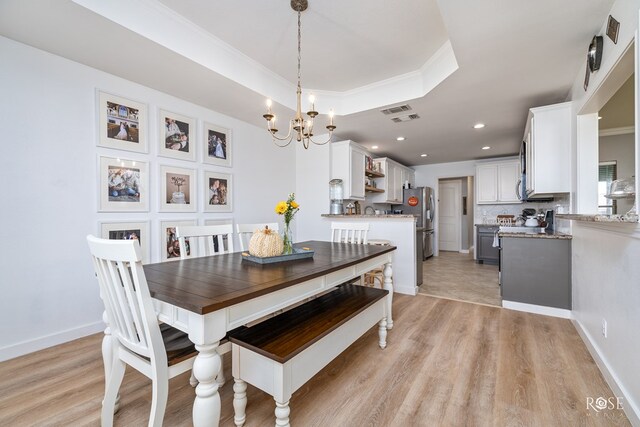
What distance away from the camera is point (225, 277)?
1.44 meters

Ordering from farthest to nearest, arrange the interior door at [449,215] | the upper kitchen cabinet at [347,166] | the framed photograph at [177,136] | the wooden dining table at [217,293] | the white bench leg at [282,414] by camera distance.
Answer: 1. the interior door at [449,215]
2. the upper kitchen cabinet at [347,166]
3. the framed photograph at [177,136]
4. the white bench leg at [282,414]
5. the wooden dining table at [217,293]

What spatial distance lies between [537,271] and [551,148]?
1.33 meters

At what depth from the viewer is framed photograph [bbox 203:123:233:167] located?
3.33 metres

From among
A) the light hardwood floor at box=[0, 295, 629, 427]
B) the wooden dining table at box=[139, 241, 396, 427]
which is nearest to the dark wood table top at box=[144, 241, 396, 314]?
the wooden dining table at box=[139, 241, 396, 427]

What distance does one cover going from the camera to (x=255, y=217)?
13.0 feet

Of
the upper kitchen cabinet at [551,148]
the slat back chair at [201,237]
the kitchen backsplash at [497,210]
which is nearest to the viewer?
the slat back chair at [201,237]

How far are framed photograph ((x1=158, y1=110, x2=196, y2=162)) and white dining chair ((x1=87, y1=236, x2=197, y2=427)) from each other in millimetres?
2015

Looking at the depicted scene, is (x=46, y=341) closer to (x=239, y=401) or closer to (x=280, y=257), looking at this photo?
(x=239, y=401)

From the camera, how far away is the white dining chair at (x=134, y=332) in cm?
109

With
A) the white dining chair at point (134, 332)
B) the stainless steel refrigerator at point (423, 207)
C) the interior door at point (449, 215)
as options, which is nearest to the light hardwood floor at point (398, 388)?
the white dining chair at point (134, 332)

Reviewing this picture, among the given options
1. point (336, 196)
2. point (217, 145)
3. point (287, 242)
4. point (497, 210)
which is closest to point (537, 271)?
point (336, 196)

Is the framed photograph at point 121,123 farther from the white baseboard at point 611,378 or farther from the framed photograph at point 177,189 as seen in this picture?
the white baseboard at point 611,378

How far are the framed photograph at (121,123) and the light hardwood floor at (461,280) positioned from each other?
3904mm

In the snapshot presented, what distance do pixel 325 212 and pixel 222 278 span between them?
3.03 meters
